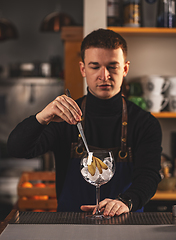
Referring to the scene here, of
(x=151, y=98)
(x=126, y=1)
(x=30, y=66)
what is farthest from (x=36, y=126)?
(x=30, y=66)

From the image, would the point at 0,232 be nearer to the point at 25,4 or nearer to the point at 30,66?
the point at 30,66

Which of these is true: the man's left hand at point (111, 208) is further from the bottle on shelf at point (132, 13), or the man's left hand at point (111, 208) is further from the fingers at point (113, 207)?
the bottle on shelf at point (132, 13)

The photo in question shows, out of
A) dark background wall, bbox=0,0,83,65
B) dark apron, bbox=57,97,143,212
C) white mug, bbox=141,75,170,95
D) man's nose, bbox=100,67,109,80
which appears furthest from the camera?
dark background wall, bbox=0,0,83,65

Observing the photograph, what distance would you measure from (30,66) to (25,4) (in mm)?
1210

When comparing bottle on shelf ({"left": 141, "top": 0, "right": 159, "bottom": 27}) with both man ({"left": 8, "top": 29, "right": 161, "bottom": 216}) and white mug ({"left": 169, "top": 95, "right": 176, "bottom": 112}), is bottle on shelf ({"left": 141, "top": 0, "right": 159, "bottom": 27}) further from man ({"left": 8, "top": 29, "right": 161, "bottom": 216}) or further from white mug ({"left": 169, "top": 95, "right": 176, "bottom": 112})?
man ({"left": 8, "top": 29, "right": 161, "bottom": 216})

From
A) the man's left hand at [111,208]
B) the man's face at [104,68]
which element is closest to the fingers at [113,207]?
the man's left hand at [111,208]

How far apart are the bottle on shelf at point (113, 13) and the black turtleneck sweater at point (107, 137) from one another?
0.91 metres

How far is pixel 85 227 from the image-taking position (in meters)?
0.96

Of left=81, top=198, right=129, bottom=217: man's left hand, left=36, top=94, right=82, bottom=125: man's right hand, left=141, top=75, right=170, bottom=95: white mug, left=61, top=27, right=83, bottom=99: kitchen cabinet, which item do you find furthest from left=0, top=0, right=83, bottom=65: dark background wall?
left=81, top=198, right=129, bottom=217: man's left hand

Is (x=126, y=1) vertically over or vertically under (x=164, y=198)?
over

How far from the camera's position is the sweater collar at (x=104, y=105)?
145 cm

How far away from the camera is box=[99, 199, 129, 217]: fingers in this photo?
107 cm

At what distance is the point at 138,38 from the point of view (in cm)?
248

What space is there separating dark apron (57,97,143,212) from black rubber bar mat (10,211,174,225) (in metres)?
0.32
